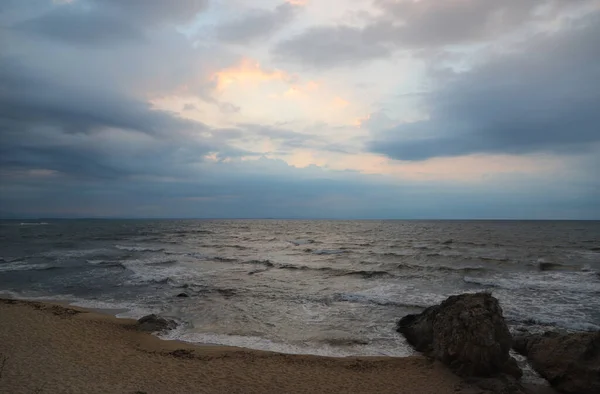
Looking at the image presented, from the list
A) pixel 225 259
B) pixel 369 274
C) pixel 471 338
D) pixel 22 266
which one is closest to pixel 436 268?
pixel 369 274

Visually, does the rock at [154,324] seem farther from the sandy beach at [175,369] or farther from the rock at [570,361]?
the rock at [570,361]

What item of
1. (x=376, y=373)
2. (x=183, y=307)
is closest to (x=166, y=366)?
(x=376, y=373)

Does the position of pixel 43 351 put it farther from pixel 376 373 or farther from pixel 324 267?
pixel 324 267

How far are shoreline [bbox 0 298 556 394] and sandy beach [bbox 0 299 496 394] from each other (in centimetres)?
2

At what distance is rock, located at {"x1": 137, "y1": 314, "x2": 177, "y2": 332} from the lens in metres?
13.7

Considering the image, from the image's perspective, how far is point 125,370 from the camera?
9594 mm

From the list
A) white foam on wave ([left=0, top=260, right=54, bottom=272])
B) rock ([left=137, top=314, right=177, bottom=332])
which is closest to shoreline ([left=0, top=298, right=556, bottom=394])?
rock ([left=137, top=314, right=177, bottom=332])

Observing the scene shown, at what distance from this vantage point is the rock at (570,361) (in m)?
8.74

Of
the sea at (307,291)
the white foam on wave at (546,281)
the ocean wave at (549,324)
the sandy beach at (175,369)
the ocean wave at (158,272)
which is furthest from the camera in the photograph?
the ocean wave at (158,272)

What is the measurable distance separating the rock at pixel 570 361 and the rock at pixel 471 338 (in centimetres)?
94

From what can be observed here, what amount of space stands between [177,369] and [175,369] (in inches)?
2.1

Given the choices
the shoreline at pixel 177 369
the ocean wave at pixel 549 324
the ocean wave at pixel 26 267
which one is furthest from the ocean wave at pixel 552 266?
the ocean wave at pixel 26 267

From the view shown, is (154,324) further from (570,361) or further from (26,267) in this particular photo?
(26,267)

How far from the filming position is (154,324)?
1391 cm
